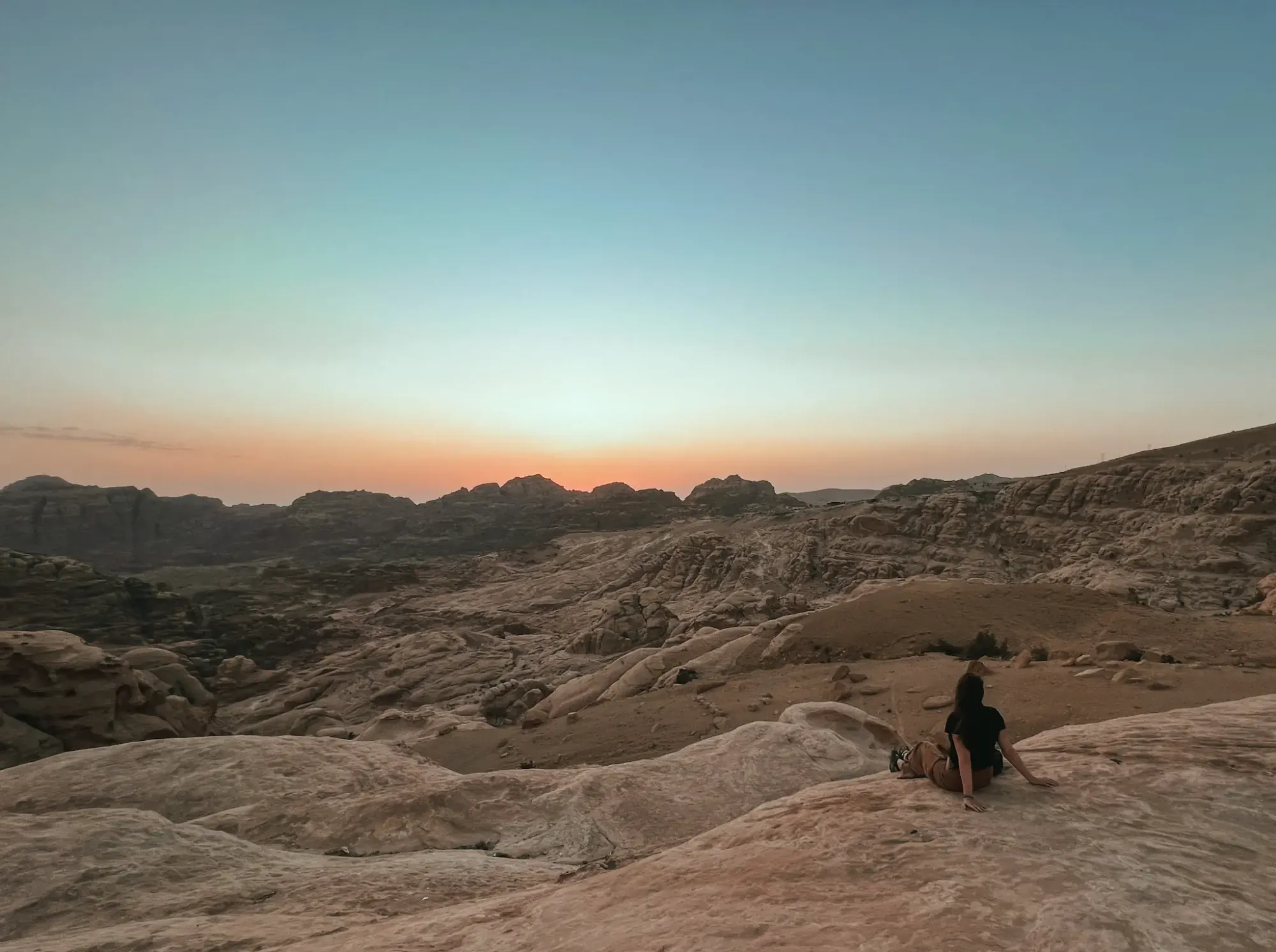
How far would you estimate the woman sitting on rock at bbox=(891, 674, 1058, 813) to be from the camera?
4539 mm

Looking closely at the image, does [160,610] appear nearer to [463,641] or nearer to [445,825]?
[463,641]

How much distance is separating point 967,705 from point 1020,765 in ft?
1.95

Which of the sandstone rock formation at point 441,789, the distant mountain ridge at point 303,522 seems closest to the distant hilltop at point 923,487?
the distant mountain ridge at point 303,522

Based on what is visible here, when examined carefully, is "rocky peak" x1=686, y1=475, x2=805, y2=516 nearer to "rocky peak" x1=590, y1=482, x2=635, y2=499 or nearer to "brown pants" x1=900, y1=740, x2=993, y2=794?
"rocky peak" x1=590, y1=482, x2=635, y2=499

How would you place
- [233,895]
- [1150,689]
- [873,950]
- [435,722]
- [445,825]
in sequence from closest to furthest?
[873,950] < [233,895] < [445,825] < [1150,689] < [435,722]

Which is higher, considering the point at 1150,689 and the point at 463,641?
the point at 1150,689

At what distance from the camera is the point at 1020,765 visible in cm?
466

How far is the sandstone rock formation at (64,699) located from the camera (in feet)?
48.9

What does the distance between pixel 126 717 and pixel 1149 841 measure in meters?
20.3

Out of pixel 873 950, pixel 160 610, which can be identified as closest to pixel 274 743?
pixel 873 950

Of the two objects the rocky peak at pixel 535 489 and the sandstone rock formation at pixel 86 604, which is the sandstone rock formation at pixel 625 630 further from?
the rocky peak at pixel 535 489

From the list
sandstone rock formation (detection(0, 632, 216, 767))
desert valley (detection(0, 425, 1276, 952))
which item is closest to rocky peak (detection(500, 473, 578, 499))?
desert valley (detection(0, 425, 1276, 952))

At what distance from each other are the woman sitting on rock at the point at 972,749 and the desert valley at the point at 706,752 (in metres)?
0.21

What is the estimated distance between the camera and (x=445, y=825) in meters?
7.01
